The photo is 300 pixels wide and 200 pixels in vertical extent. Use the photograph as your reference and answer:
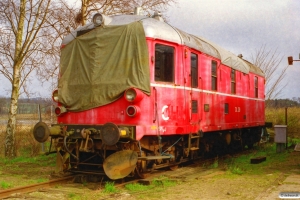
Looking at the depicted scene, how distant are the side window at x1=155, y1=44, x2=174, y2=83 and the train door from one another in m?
0.97

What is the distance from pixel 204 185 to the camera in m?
8.27

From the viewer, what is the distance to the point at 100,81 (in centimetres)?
895

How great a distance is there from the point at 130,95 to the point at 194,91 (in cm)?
251

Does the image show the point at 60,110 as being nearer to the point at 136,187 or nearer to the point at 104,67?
the point at 104,67

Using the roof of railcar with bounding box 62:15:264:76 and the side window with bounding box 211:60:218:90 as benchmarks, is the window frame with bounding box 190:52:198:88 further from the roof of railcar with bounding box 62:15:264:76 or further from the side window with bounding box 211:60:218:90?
the side window with bounding box 211:60:218:90

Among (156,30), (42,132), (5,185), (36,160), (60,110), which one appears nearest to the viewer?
(5,185)

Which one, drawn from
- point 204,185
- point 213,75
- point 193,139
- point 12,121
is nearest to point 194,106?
point 193,139

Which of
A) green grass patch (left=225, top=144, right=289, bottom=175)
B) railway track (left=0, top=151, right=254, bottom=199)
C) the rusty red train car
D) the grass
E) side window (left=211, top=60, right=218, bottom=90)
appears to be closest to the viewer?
railway track (left=0, top=151, right=254, bottom=199)

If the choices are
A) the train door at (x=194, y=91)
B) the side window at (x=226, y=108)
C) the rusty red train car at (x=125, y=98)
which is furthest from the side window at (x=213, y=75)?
the train door at (x=194, y=91)

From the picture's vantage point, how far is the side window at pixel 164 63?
355 inches

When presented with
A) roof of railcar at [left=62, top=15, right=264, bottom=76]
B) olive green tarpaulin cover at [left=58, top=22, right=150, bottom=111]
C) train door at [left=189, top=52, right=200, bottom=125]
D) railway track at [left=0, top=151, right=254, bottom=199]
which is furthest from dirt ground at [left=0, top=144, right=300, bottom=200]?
roof of railcar at [left=62, top=15, right=264, bottom=76]

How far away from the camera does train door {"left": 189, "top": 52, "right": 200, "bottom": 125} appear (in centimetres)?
1022

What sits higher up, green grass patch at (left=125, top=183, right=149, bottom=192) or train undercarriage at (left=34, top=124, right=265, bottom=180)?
train undercarriage at (left=34, top=124, right=265, bottom=180)

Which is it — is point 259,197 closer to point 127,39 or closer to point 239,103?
point 127,39
